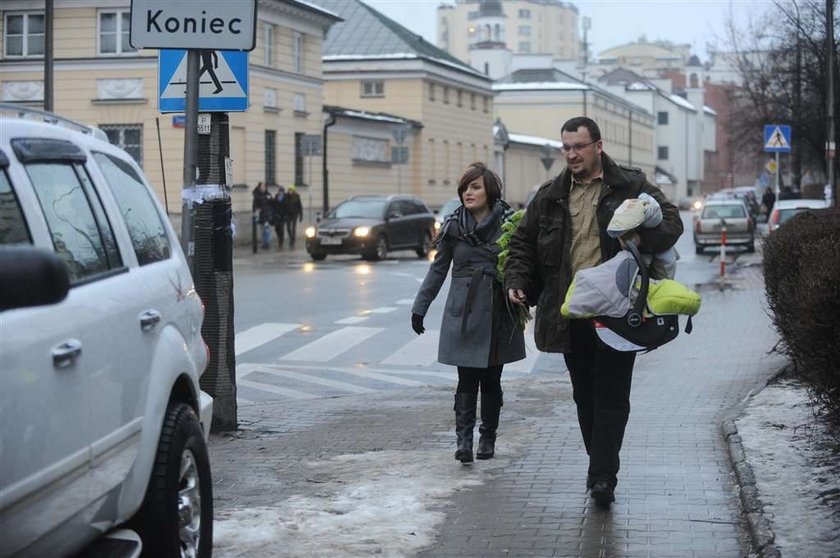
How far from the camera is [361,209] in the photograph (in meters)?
36.0

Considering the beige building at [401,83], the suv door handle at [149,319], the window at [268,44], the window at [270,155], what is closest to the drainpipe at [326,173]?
the window at [270,155]

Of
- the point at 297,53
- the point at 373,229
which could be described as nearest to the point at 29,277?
the point at 373,229

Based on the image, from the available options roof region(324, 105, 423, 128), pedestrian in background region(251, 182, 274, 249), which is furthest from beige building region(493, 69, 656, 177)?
pedestrian in background region(251, 182, 274, 249)

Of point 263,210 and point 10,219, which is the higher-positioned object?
point 263,210

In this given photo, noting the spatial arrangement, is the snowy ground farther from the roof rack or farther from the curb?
the roof rack

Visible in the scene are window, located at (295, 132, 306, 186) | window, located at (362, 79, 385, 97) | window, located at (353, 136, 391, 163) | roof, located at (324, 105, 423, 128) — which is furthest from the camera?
window, located at (362, 79, 385, 97)

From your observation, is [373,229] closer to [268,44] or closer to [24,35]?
[268,44]

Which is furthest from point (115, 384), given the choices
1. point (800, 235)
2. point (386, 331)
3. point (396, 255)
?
point (396, 255)

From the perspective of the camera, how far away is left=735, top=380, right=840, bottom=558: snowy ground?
610 cm

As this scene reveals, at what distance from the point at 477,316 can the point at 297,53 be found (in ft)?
137

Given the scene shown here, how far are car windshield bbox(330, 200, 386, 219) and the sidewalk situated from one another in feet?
77.4

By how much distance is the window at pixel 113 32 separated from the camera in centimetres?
4228

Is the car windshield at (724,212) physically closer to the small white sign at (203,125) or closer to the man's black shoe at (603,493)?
the small white sign at (203,125)

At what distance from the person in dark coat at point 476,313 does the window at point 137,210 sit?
279 cm
